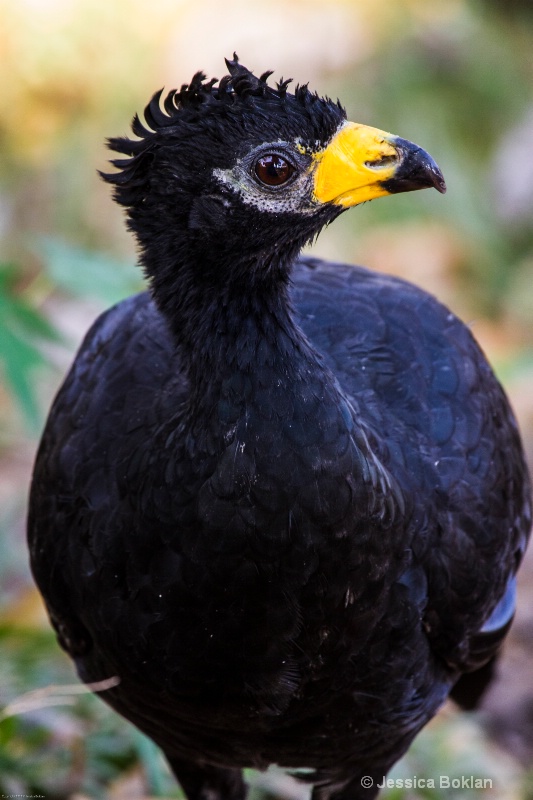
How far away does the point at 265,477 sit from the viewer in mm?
3613

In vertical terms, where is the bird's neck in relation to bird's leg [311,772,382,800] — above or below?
above

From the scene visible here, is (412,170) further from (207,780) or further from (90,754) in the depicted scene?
(90,754)

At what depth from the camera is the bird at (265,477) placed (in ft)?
11.9

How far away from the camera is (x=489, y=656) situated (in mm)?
4867

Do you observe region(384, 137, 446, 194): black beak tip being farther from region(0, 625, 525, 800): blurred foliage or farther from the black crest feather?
region(0, 625, 525, 800): blurred foliage

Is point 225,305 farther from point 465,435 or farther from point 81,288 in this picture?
point 81,288

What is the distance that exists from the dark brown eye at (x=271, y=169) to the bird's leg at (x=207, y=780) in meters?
2.53

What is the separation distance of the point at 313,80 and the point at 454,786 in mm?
7995

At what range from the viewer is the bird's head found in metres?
3.60

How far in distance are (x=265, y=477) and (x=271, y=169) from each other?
3.08 feet

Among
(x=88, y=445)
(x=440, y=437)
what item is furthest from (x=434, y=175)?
(x=88, y=445)

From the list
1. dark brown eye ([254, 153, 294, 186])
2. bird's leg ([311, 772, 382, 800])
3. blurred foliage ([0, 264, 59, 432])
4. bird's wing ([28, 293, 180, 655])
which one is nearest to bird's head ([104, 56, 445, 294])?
dark brown eye ([254, 153, 294, 186])

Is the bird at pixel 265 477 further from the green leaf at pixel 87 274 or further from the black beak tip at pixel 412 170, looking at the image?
the green leaf at pixel 87 274

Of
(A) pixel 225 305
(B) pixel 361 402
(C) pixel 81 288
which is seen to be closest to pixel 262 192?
(A) pixel 225 305
